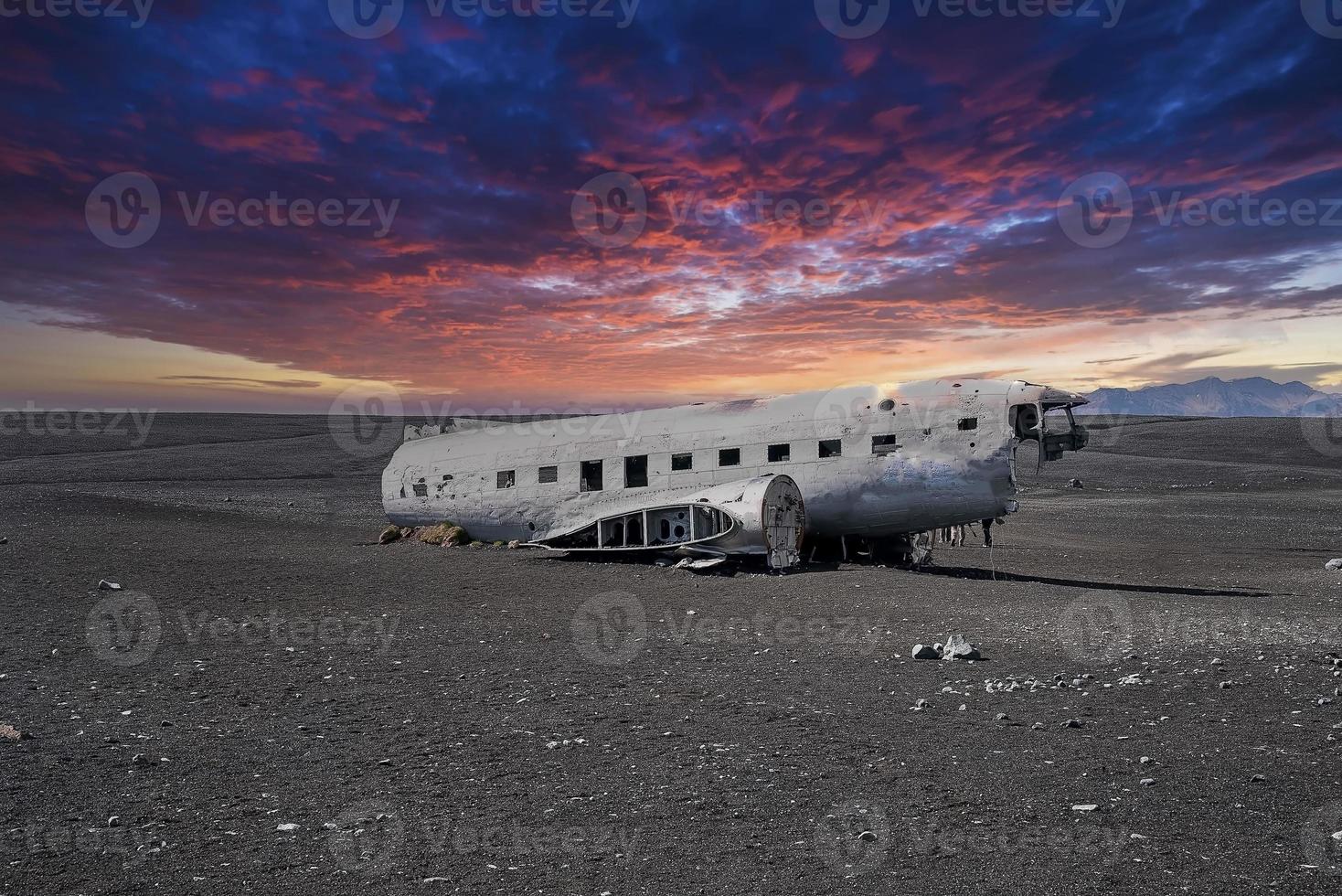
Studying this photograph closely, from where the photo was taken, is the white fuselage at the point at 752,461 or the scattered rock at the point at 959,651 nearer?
the scattered rock at the point at 959,651

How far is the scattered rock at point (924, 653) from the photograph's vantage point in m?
11.6

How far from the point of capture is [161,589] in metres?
15.4

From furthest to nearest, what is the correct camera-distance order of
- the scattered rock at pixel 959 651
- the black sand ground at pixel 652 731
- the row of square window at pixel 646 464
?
the row of square window at pixel 646 464 → the scattered rock at pixel 959 651 → the black sand ground at pixel 652 731

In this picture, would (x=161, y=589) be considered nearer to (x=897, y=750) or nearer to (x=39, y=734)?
(x=39, y=734)

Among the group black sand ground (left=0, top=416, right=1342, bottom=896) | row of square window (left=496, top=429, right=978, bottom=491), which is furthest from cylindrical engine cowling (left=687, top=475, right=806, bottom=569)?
black sand ground (left=0, top=416, right=1342, bottom=896)

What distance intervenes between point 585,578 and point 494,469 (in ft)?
24.7

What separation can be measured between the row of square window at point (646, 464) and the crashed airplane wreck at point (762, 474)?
4 cm

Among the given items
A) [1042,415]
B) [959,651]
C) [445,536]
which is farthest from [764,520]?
[445,536]

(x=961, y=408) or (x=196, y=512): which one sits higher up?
(x=961, y=408)

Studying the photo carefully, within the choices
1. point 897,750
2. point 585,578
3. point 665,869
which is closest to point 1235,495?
point 585,578

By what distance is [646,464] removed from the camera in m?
24.0

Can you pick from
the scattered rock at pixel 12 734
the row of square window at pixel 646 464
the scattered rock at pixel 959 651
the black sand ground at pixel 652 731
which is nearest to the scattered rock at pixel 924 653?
the scattered rock at pixel 959 651

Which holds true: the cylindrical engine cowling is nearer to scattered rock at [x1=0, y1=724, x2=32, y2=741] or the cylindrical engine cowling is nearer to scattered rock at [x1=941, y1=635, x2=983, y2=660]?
scattered rock at [x1=941, y1=635, x2=983, y2=660]

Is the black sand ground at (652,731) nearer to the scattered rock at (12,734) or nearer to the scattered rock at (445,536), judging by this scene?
the scattered rock at (12,734)
